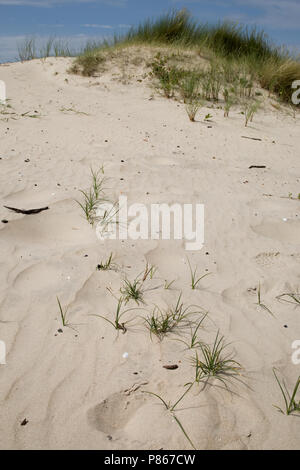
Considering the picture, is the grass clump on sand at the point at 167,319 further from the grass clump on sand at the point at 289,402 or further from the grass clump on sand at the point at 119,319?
the grass clump on sand at the point at 289,402

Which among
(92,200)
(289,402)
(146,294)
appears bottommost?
(289,402)

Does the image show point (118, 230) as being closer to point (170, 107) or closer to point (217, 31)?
point (170, 107)

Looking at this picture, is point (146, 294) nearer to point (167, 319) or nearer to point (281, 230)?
point (167, 319)

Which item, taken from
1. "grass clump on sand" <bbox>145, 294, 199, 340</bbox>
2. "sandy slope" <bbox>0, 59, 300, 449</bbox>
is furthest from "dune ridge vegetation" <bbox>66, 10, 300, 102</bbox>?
"grass clump on sand" <bbox>145, 294, 199, 340</bbox>

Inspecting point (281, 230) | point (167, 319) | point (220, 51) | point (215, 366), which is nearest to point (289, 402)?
point (215, 366)

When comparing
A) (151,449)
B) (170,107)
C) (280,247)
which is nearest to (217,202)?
(280,247)

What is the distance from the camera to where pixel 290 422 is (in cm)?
156

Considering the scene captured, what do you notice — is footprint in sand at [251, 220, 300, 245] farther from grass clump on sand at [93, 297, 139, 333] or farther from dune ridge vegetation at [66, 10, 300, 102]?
dune ridge vegetation at [66, 10, 300, 102]

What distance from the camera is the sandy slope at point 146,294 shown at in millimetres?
1538

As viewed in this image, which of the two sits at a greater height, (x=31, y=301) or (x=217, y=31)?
(x=217, y=31)

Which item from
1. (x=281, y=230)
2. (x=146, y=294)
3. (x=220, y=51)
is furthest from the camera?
(x=220, y=51)

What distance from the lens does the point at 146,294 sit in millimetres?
2230

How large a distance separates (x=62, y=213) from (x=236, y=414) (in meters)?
2.06

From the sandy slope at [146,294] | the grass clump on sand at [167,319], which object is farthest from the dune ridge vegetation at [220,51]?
the grass clump on sand at [167,319]
